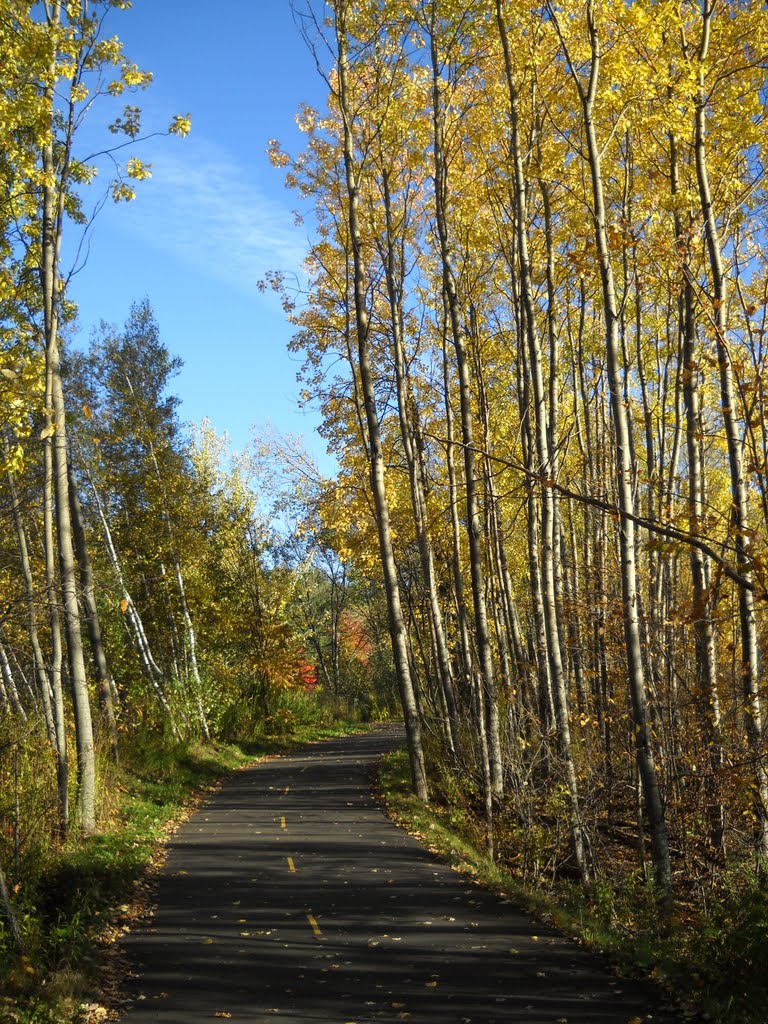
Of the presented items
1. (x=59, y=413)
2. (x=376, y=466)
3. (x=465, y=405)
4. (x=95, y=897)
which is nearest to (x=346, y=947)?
(x=95, y=897)

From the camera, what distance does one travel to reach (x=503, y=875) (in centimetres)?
1112

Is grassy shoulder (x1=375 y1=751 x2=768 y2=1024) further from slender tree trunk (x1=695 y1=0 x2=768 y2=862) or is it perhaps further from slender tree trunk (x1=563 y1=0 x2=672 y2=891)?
slender tree trunk (x1=695 y1=0 x2=768 y2=862)

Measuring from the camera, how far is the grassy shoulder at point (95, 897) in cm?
654

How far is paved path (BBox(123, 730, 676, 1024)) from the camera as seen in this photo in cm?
623

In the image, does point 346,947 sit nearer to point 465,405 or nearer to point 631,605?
point 631,605

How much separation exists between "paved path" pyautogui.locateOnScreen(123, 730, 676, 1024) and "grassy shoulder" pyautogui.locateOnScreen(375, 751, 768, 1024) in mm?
245

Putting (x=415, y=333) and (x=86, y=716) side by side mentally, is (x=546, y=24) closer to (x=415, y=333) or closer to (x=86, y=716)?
(x=415, y=333)

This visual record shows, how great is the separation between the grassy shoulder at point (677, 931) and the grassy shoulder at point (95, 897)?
12.8 feet

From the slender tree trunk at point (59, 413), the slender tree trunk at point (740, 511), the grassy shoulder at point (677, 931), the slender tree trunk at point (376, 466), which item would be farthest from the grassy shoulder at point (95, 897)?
the slender tree trunk at point (740, 511)

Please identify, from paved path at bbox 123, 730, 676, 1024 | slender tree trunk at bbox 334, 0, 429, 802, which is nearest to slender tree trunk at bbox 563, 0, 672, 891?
paved path at bbox 123, 730, 676, 1024

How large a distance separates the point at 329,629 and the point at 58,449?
39895mm

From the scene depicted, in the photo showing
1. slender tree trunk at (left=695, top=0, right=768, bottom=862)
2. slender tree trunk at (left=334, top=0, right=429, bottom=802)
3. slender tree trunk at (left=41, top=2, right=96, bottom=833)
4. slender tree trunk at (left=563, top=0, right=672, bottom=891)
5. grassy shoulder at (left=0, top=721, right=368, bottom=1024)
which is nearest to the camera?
grassy shoulder at (left=0, top=721, right=368, bottom=1024)

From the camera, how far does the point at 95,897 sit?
9383mm

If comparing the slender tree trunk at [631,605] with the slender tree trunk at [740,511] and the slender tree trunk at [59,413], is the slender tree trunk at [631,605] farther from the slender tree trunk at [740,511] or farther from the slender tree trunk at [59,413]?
the slender tree trunk at [59,413]
